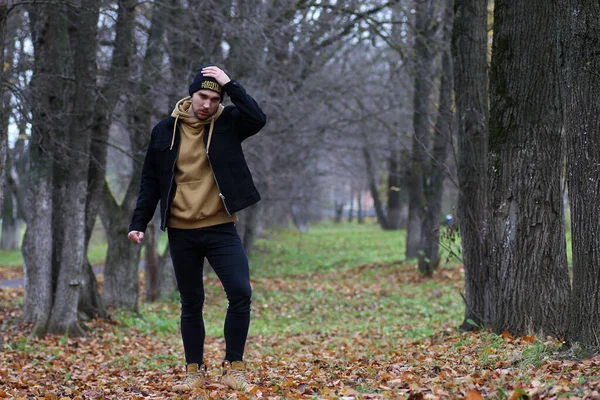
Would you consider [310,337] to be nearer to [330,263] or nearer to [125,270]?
[125,270]

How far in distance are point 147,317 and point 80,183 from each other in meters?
4.18

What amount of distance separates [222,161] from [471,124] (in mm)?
4083

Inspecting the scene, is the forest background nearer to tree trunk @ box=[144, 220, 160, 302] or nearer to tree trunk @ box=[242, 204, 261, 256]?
tree trunk @ box=[144, 220, 160, 302]

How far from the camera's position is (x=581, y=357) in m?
5.14

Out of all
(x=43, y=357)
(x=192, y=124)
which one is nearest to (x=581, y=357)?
(x=192, y=124)

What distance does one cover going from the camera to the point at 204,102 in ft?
17.8

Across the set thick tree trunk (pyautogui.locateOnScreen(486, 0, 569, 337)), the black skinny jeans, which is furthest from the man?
thick tree trunk (pyautogui.locateOnScreen(486, 0, 569, 337))

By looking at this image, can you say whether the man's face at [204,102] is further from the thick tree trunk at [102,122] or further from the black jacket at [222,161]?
the thick tree trunk at [102,122]

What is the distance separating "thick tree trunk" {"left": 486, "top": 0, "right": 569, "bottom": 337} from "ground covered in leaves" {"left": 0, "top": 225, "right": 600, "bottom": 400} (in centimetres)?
46

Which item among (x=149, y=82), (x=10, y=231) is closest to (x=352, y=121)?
(x=149, y=82)

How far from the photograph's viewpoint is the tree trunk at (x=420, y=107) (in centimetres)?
1499

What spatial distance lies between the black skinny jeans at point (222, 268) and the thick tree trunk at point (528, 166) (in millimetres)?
2799

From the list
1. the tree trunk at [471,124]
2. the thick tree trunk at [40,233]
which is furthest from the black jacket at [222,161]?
the thick tree trunk at [40,233]

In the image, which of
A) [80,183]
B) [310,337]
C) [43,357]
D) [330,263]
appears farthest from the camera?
[330,263]
